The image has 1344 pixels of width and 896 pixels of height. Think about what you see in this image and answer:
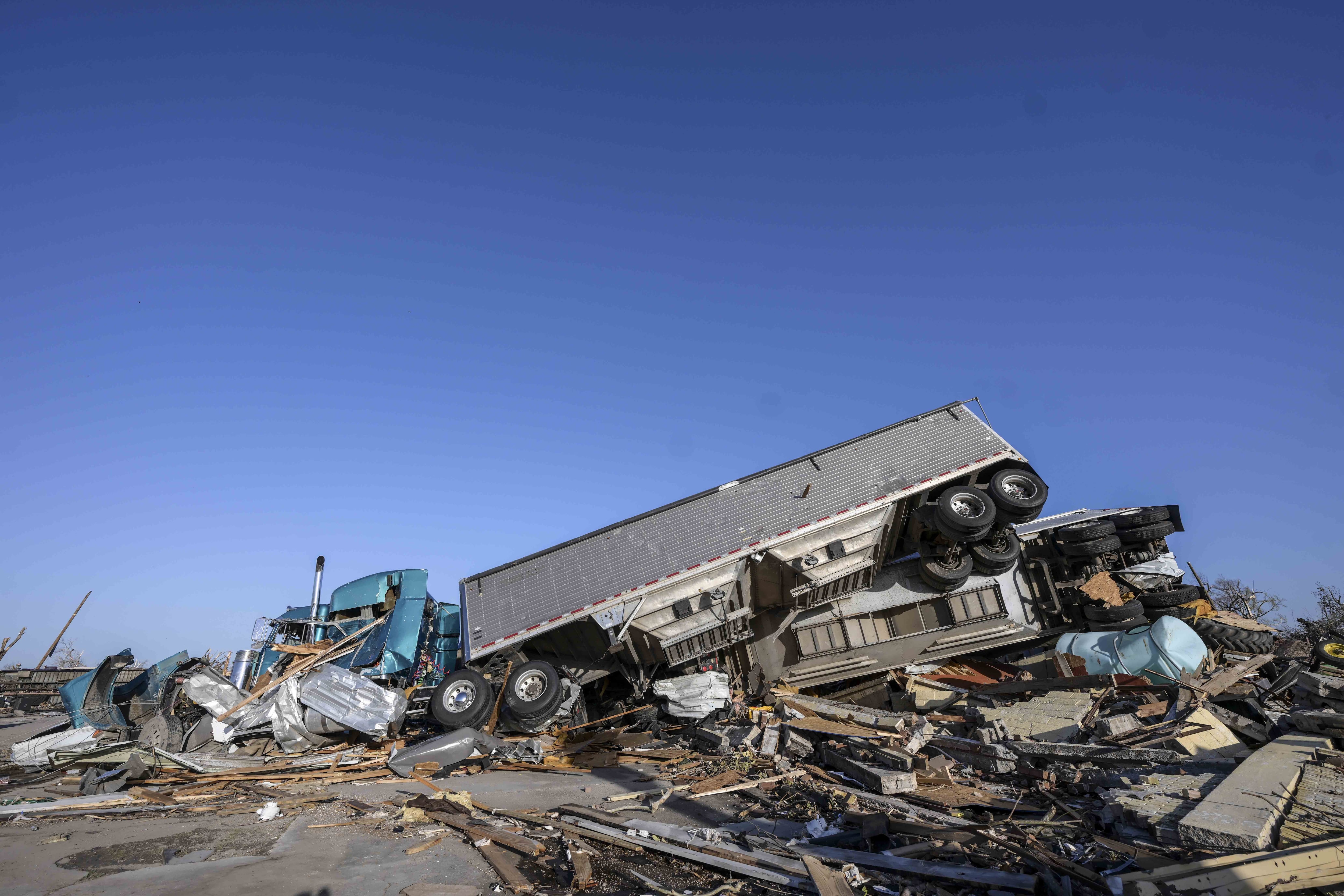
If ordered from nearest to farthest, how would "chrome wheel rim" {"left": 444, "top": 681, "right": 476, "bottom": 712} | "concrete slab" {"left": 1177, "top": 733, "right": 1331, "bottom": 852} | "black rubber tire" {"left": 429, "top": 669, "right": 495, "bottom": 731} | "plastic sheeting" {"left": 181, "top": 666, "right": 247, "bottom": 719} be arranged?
"concrete slab" {"left": 1177, "top": 733, "right": 1331, "bottom": 852}, "plastic sheeting" {"left": 181, "top": 666, "right": 247, "bottom": 719}, "black rubber tire" {"left": 429, "top": 669, "right": 495, "bottom": 731}, "chrome wheel rim" {"left": 444, "top": 681, "right": 476, "bottom": 712}

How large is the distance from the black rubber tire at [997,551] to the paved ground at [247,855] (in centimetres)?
671

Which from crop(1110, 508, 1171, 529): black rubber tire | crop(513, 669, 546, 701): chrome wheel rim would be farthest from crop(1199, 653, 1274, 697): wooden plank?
crop(513, 669, 546, 701): chrome wheel rim

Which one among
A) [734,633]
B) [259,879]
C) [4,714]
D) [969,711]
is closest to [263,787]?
[259,879]

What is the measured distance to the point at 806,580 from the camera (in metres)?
10.4

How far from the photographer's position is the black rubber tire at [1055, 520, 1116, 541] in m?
10.7

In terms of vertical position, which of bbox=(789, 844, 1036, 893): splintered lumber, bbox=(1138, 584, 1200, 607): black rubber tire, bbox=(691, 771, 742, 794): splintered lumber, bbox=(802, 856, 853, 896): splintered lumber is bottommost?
bbox=(691, 771, 742, 794): splintered lumber

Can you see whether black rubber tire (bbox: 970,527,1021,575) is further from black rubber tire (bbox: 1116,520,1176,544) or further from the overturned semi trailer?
black rubber tire (bbox: 1116,520,1176,544)

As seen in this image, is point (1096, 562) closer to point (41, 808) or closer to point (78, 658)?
point (41, 808)

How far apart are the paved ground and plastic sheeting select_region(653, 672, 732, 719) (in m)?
3.60

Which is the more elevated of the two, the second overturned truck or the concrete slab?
the second overturned truck

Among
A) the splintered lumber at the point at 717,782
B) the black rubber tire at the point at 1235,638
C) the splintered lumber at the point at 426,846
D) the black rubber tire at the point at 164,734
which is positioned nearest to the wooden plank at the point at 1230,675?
the black rubber tire at the point at 1235,638

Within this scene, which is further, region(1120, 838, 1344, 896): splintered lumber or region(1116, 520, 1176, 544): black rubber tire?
region(1116, 520, 1176, 544): black rubber tire

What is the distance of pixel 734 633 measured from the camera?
426 inches

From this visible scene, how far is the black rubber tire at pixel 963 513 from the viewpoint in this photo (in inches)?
395
